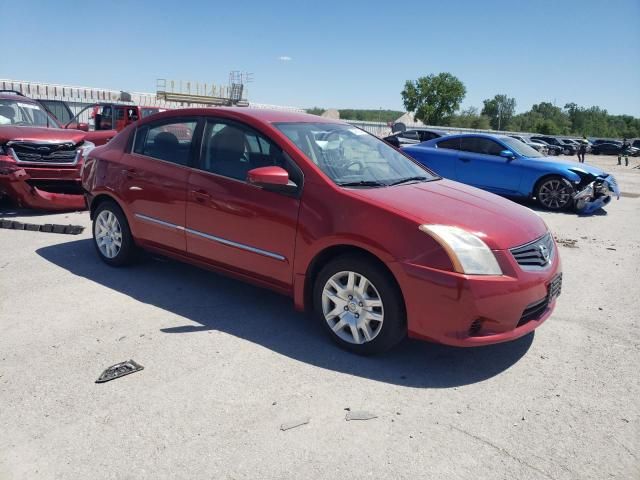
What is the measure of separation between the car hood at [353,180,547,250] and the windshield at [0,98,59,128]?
299 inches

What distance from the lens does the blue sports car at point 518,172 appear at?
34.7 feet

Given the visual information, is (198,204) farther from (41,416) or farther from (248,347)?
(41,416)

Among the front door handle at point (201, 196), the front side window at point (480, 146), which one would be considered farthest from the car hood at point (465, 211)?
the front side window at point (480, 146)

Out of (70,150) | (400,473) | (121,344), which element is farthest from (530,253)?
(70,150)

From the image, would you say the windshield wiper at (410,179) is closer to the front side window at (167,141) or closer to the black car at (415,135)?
the front side window at (167,141)

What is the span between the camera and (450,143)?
39.7 feet

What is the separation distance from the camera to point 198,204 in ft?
14.7

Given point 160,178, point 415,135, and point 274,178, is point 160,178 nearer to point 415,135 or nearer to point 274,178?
point 274,178

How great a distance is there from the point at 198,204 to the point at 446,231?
7.17ft

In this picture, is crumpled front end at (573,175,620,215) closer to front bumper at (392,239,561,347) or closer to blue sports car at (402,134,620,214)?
blue sports car at (402,134,620,214)

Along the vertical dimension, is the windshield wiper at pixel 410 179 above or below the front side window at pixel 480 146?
below

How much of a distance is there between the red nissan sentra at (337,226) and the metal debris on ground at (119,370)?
1.17 m

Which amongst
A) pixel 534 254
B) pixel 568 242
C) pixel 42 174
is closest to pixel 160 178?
pixel 534 254

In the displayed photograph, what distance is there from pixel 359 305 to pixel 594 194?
8.85m
